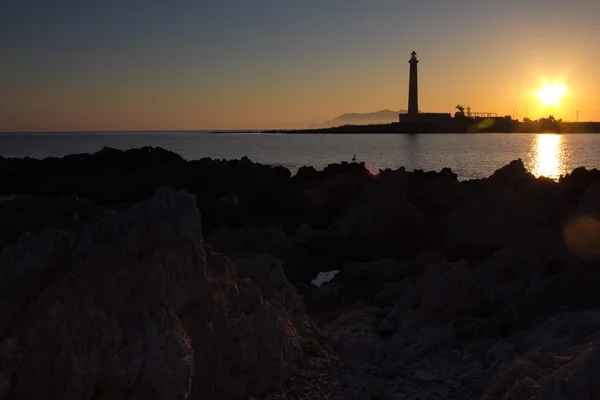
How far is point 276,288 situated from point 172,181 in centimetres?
2495

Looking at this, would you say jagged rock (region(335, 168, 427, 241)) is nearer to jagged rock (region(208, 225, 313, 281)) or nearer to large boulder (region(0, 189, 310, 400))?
jagged rock (region(208, 225, 313, 281))

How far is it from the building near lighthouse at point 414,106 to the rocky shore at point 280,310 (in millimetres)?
139693

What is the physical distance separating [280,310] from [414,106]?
529 ft

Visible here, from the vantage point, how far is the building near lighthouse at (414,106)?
154m

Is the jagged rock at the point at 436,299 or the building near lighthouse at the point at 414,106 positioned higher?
the building near lighthouse at the point at 414,106

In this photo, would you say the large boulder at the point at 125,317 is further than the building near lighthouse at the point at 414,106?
No

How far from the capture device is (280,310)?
9.22 meters

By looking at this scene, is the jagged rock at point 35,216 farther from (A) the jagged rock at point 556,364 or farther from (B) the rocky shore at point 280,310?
(A) the jagged rock at point 556,364

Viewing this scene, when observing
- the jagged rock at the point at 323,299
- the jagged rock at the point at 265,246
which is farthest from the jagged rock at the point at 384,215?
the jagged rock at the point at 323,299

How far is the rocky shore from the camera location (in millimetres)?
5949

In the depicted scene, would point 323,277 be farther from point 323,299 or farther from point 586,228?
point 586,228

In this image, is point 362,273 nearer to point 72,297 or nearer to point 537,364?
point 537,364

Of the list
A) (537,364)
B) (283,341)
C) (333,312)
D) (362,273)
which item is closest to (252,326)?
(283,341)

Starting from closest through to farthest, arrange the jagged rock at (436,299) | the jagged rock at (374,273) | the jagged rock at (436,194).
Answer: the jagged rock at (436,299)
the jagged rock at (374,273)
the jagged rock at (436,194)
